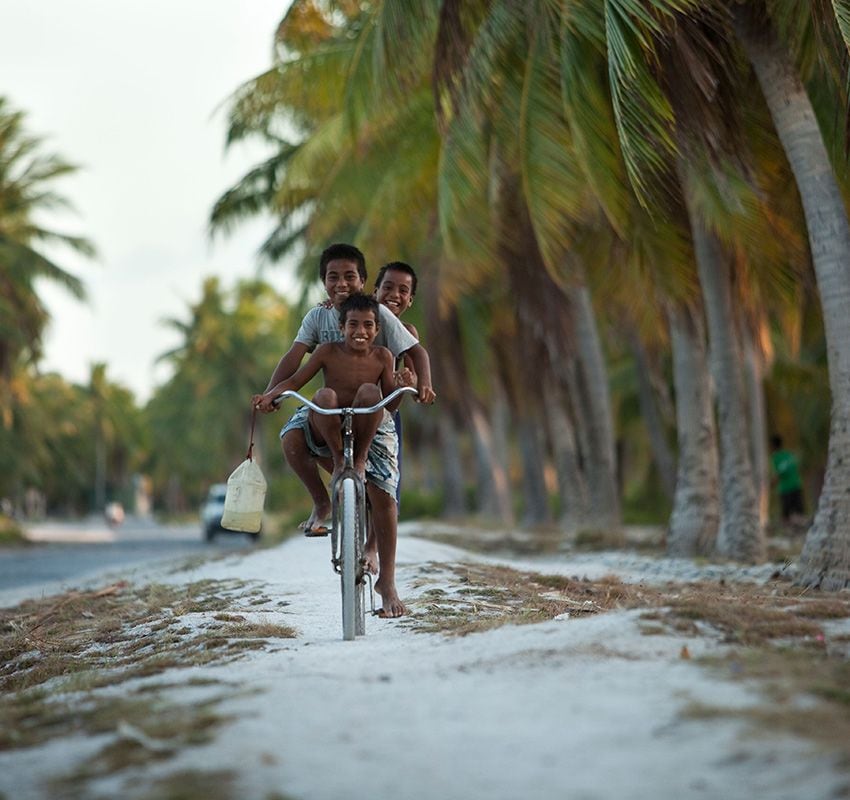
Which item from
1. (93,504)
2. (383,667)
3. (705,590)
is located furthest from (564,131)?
(93,504)

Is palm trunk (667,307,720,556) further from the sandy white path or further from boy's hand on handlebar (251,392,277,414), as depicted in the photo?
the sandy white path

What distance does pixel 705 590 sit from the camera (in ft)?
31.3

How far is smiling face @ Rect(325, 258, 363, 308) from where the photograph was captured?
6523mm

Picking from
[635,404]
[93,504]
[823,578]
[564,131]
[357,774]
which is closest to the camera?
[357,774]

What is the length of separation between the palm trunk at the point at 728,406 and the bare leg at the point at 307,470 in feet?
25.1

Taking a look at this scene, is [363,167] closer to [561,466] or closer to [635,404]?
[561,466]

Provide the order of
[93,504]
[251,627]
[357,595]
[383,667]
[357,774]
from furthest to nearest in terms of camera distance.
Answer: [93,504] < [251,627] < [357,595] < [383,667] < [357,774]

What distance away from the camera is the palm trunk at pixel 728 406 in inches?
520

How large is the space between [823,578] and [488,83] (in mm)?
6471

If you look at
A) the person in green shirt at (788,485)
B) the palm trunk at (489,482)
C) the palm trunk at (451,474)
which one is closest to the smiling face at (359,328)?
the person in green shirt at (788,485)

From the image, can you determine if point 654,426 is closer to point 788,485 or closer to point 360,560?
point 788,485

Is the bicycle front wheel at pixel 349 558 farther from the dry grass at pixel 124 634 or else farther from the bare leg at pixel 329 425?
the dry grass at pixel 124 634

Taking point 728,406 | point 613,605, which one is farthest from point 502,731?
point 728,406

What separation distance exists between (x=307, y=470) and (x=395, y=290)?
1215 mm
